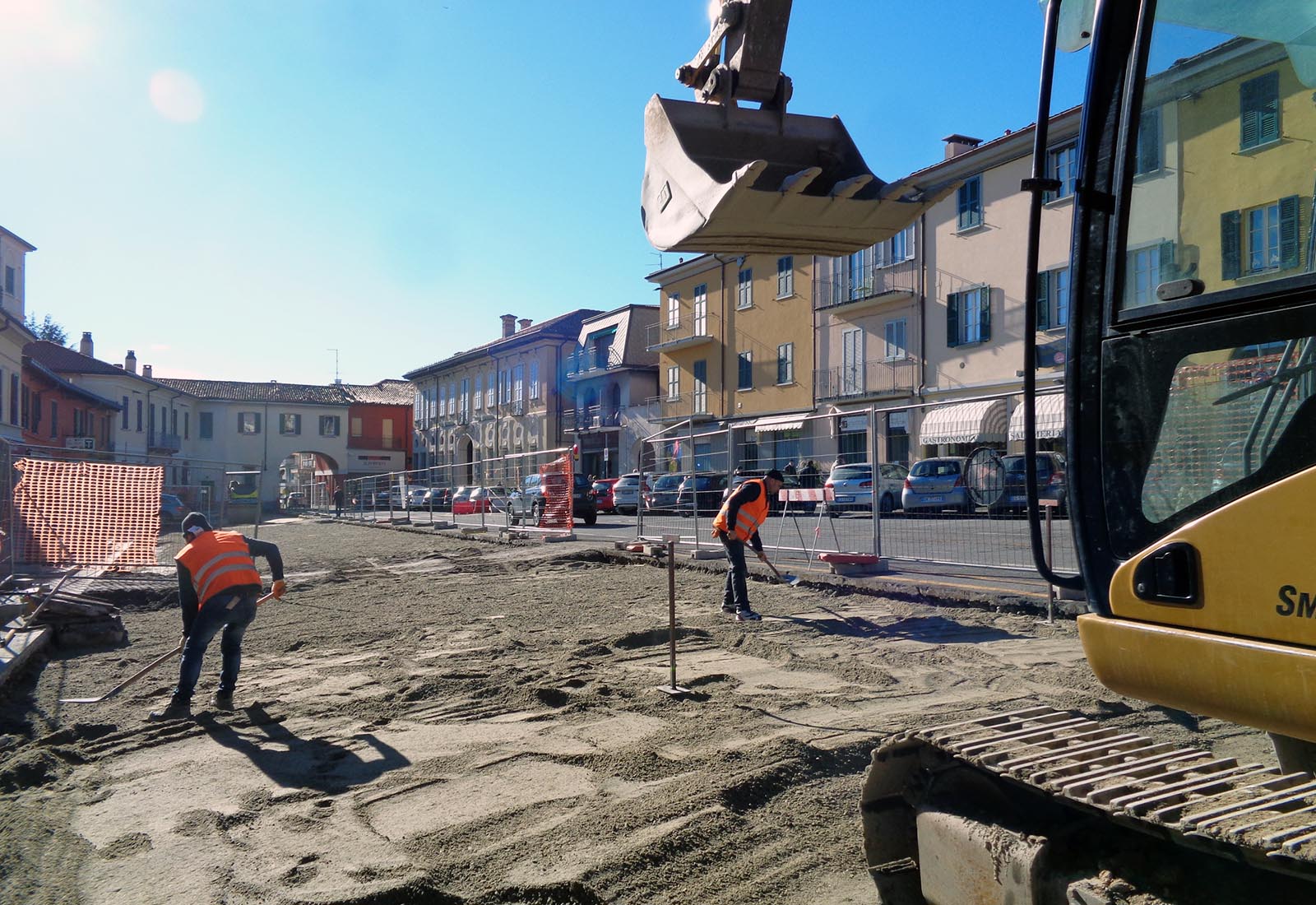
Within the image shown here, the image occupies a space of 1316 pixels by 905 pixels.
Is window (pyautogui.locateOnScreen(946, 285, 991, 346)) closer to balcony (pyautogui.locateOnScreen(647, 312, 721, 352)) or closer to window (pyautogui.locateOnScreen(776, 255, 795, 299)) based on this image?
window (pyautogui.locateOnScreen(776, 255, 795, 299))

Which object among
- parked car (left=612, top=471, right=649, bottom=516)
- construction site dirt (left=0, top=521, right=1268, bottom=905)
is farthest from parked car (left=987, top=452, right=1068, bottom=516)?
parked car (left=612, top=471, right=649, bottom=516)

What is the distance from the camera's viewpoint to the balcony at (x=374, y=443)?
72125mm

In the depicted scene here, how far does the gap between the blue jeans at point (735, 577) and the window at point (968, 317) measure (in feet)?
71.9

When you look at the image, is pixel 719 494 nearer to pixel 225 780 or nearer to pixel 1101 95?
pixel 225 780

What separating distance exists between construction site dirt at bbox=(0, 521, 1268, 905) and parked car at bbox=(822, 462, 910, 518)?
5.75 ft

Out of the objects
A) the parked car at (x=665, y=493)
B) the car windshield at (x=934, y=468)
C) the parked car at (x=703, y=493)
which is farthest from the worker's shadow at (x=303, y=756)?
the parked car at (x=665, y=493)

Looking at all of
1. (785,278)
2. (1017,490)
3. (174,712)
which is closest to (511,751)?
(174,712)

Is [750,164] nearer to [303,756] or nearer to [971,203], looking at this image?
[303,756]

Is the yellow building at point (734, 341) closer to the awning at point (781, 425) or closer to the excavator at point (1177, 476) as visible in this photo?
the awning at point (781, 425)

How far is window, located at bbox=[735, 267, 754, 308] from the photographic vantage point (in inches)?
1585

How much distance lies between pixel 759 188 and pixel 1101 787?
2901mm

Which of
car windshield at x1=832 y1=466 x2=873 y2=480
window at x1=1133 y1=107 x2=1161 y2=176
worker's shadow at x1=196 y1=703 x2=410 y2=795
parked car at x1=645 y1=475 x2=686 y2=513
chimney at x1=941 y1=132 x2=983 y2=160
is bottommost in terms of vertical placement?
worker's shadow at x1=196 y1=703 x2=410 y2=795

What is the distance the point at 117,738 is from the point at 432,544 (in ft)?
53.4

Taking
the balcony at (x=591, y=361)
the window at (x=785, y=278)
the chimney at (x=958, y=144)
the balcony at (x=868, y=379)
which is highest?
the chimney at (x=958, y=144)
